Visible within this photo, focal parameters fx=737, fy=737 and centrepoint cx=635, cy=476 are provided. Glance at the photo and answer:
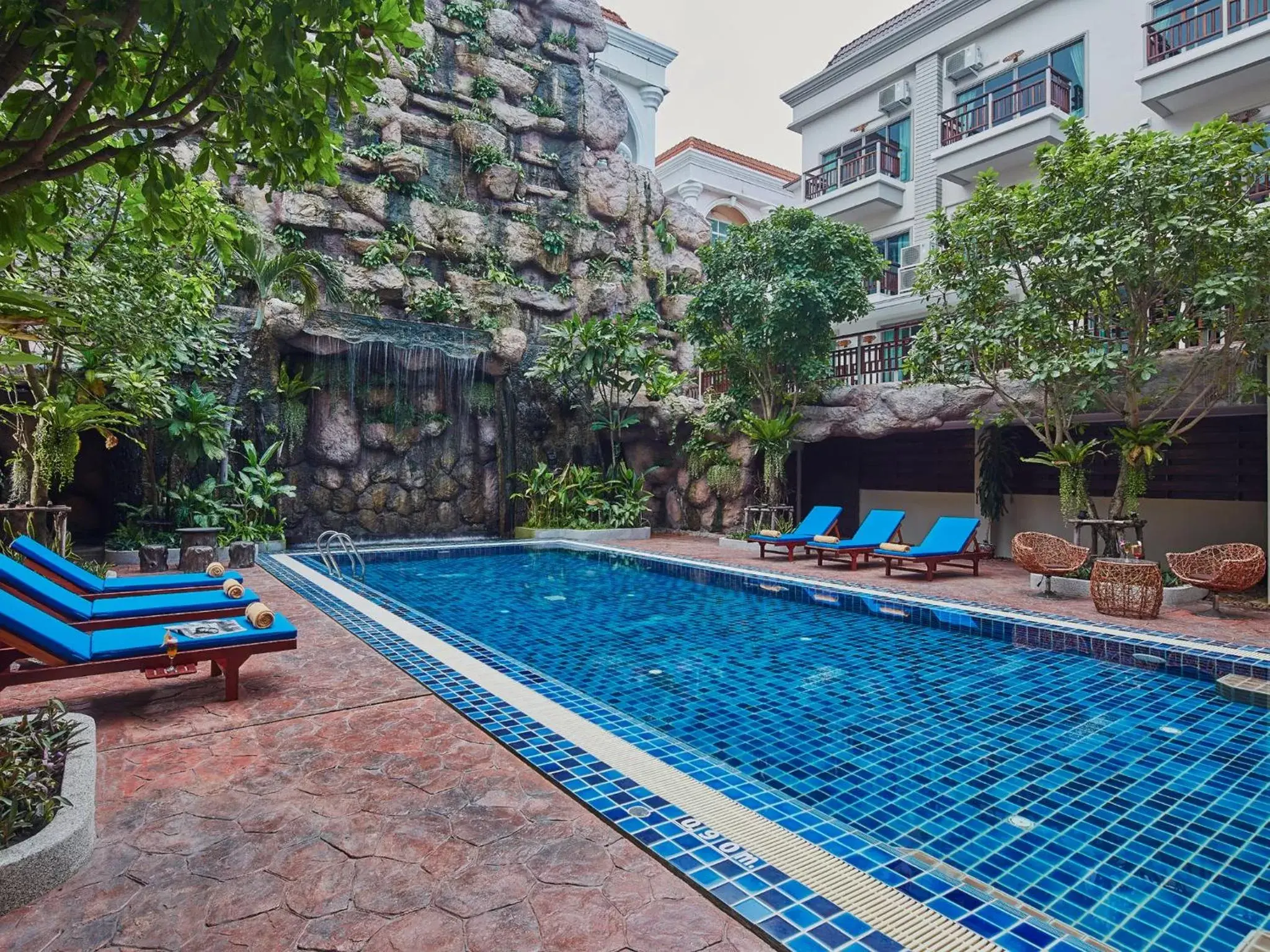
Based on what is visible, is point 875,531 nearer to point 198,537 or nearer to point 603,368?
point 603,368

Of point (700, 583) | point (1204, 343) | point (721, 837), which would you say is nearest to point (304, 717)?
point (721, 837)

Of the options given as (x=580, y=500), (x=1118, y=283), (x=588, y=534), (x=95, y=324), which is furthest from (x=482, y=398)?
(x=1118, y=283)

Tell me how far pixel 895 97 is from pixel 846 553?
1373 centimetres

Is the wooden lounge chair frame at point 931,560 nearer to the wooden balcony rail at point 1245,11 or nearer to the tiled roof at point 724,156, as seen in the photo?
the wooden balcony rail at point 1245,11

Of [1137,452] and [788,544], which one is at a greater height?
[1137,452]

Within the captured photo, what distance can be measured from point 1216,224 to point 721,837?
28.0 ft

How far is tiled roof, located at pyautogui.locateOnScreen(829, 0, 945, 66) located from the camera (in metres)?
18.8

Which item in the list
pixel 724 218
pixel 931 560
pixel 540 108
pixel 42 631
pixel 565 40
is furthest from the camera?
pixel 724 218

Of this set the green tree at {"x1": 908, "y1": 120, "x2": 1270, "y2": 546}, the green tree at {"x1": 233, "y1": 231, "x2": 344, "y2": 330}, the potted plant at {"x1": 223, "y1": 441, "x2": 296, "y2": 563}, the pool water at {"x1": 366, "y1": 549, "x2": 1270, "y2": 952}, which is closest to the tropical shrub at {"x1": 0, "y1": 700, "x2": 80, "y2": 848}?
the pool water at {"x1": 366, "y1": 549, "x2": 1270, "y2": 952}

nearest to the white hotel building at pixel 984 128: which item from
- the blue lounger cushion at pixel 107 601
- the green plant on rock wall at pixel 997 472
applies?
the green plant on rock wall at pixel 997 472

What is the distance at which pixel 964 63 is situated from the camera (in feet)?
57.3

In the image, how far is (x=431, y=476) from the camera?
1712 centimetres

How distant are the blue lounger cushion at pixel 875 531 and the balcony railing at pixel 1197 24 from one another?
32.2 feet

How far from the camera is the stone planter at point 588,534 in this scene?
51.2 feet
